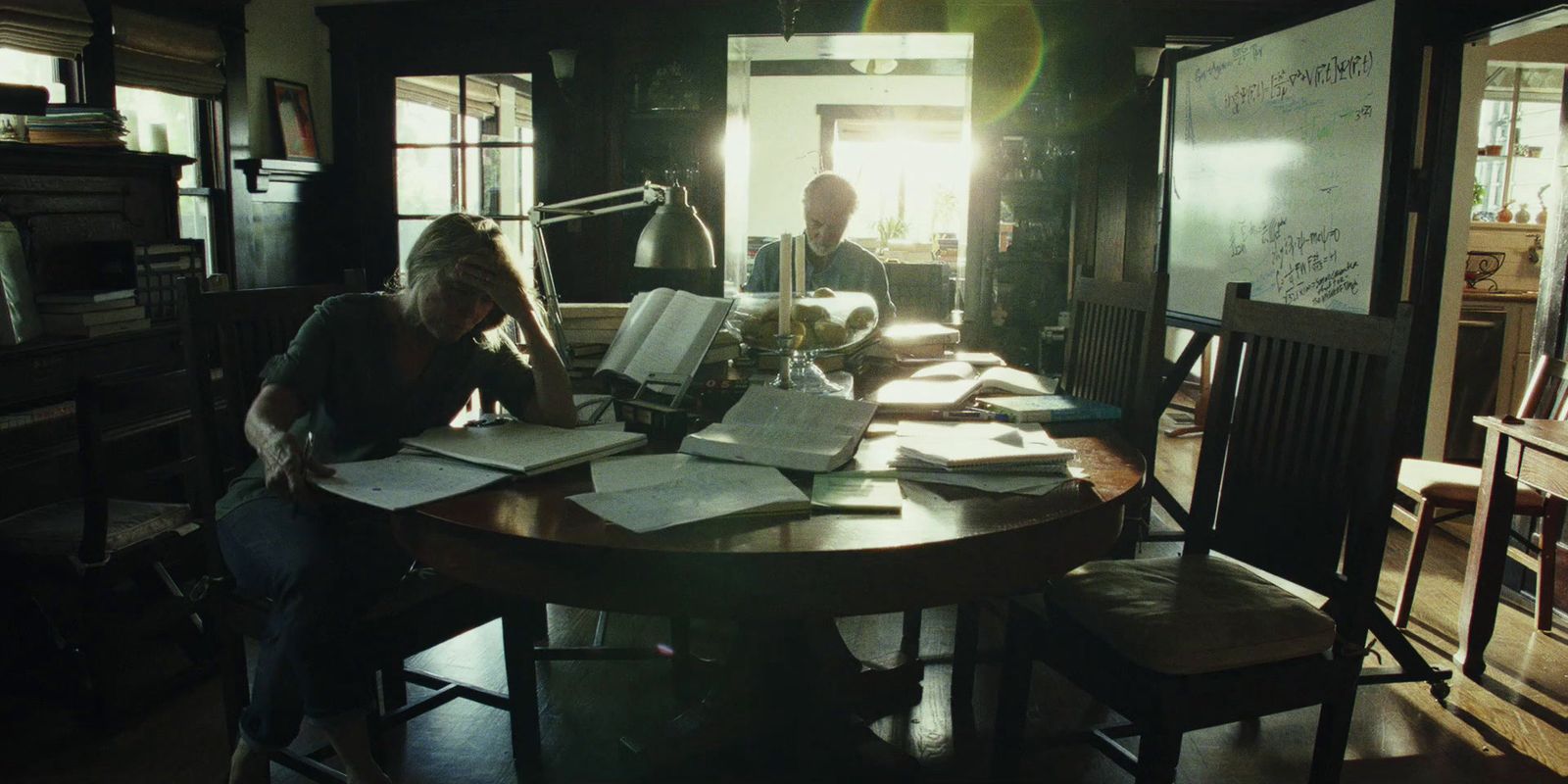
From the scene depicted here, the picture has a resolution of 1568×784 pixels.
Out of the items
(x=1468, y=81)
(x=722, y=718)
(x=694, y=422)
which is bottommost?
(x=722, y=718)

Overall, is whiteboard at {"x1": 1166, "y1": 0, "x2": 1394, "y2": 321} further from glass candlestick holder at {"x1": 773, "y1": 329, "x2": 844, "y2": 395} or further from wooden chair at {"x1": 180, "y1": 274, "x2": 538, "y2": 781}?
wooden chair at {"x1": 180, "y1": 274, "x2": 538, "y2": 781}

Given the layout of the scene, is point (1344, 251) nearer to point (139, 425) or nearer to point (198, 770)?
point (198, 770)

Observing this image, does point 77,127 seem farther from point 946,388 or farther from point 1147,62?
point 1147,62

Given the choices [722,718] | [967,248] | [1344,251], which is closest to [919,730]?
[722,718]

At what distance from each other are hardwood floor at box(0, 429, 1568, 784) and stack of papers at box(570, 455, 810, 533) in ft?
2.02

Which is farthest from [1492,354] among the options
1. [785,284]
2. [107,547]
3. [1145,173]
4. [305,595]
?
[107,547]

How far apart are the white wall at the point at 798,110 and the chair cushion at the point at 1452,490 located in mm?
7310

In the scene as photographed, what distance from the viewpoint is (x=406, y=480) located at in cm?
138

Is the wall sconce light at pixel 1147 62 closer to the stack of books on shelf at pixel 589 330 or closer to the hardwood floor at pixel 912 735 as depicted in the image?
the hardwood floor at pixel 912 735

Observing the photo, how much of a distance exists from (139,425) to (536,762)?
56.9 inches

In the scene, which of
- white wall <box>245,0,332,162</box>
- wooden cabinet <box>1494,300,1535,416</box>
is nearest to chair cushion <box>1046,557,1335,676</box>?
white wall <box>245,0,332,162</box>

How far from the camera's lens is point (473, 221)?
6.05 feet

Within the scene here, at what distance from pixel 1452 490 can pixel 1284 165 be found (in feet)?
3.39

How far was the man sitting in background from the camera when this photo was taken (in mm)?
3578
